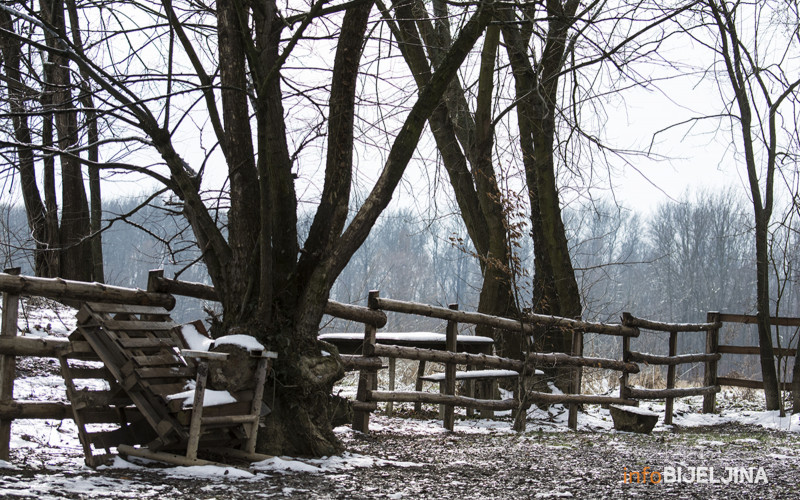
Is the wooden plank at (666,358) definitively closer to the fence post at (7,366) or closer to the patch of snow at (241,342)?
the patch of snow at (241,342)

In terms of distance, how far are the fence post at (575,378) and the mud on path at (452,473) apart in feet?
5.56

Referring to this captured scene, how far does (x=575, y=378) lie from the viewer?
882 centimetres

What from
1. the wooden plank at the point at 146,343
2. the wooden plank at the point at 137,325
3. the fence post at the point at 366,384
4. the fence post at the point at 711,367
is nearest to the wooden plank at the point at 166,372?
the wooden plank at the point at 146,343

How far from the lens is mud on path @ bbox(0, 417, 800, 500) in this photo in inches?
150

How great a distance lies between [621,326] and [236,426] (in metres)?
5.99

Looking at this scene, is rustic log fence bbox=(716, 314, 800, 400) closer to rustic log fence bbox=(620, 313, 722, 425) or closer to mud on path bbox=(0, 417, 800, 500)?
rustic log fence bbox=(620, 313, 722, 425)

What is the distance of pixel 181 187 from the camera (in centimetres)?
542

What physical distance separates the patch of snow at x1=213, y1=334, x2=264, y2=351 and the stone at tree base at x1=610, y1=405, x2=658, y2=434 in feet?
17.0

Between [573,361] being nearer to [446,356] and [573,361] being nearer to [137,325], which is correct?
[446,356]

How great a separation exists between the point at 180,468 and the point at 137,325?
1.06 metres

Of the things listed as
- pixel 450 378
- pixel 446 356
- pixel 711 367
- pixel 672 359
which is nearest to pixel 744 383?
pixel 711 367

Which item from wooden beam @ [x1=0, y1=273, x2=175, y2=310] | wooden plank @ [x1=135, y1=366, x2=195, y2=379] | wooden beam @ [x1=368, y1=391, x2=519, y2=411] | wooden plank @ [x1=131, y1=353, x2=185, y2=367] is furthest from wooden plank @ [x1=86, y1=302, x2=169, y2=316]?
wooden beam @ [x1=368, y1=391, x2=519, y2=411]

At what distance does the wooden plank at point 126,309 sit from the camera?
15.1 feet

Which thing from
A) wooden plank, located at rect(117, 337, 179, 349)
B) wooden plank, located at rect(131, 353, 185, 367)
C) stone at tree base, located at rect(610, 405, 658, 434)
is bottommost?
stone at tree base, located at rect(610, 405, 658, 434)
